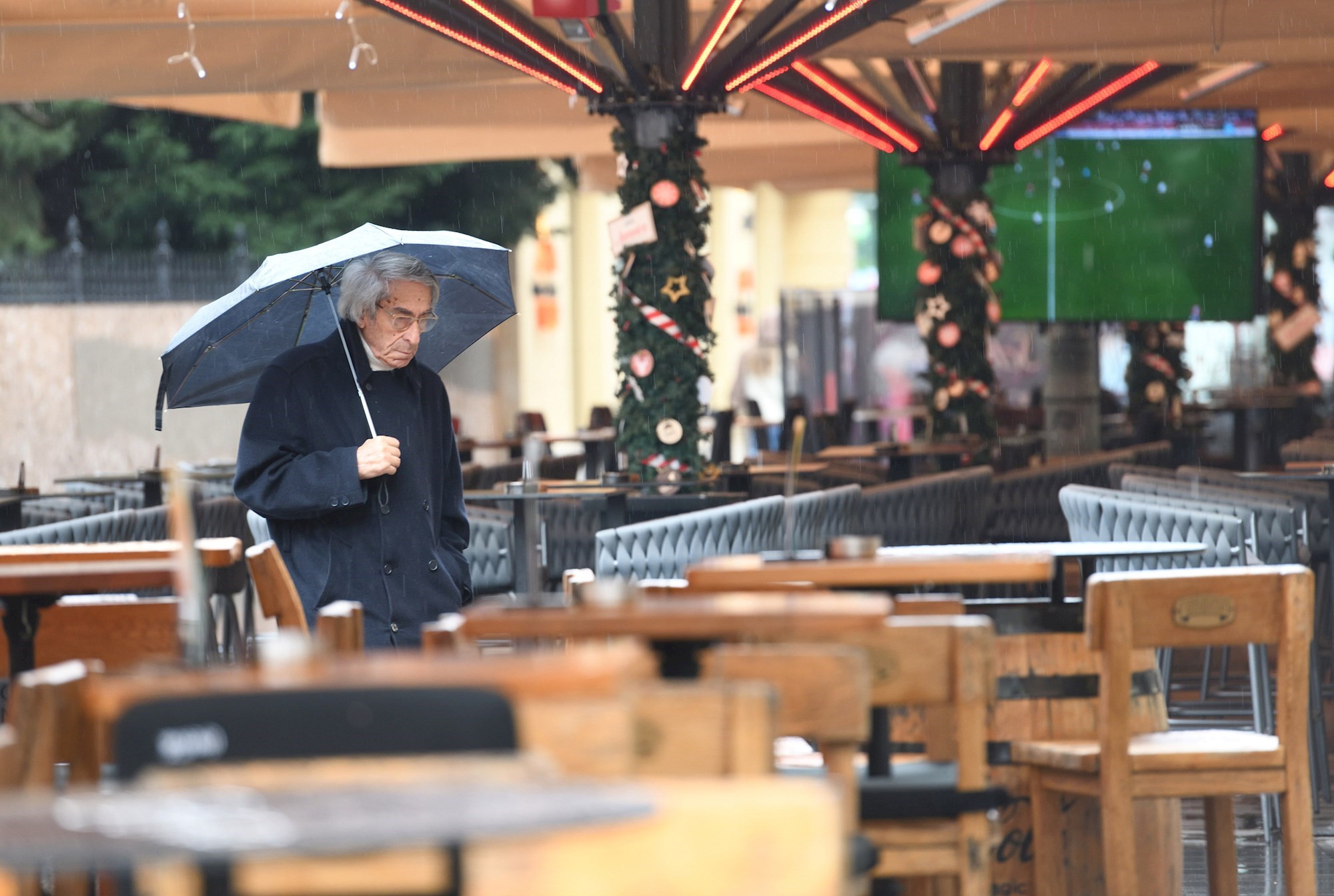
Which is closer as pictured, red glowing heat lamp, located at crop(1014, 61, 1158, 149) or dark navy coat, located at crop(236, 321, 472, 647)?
dark navy coat, located at crop(236, 321, 472, 647)

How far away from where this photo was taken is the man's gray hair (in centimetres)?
442

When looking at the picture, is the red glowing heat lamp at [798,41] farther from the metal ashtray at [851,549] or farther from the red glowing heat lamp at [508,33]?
the metal ashtray at [851,549]

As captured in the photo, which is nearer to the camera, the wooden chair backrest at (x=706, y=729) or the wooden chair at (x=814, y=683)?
the wooden chair backrest at (x=706, y=729)

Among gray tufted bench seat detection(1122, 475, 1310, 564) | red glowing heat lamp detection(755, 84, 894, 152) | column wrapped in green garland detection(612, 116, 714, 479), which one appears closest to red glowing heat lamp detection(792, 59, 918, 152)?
red glowing heat lamp detection(755, 84, 894, 152)

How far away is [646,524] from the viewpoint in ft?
21.6

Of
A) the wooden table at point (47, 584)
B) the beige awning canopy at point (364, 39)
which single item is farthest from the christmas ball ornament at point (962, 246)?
the wooden table at point (47, 584)

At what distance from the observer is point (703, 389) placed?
8.62m

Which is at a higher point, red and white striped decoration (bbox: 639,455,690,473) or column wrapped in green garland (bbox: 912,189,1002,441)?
column wrapped in green garland (bbox: 912,189,1002,441)

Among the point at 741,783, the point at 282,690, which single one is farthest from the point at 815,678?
the point at 282,690

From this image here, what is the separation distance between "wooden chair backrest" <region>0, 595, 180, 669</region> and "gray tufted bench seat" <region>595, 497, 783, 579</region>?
2.45m

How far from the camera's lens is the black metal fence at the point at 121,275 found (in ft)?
55.5

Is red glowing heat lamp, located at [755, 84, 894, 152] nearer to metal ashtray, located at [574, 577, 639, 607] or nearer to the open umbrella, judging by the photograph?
the open umbrella

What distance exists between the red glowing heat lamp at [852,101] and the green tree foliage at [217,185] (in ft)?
24.5

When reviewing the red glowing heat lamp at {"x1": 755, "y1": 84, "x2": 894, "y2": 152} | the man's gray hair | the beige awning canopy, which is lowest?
the man's gray hair
